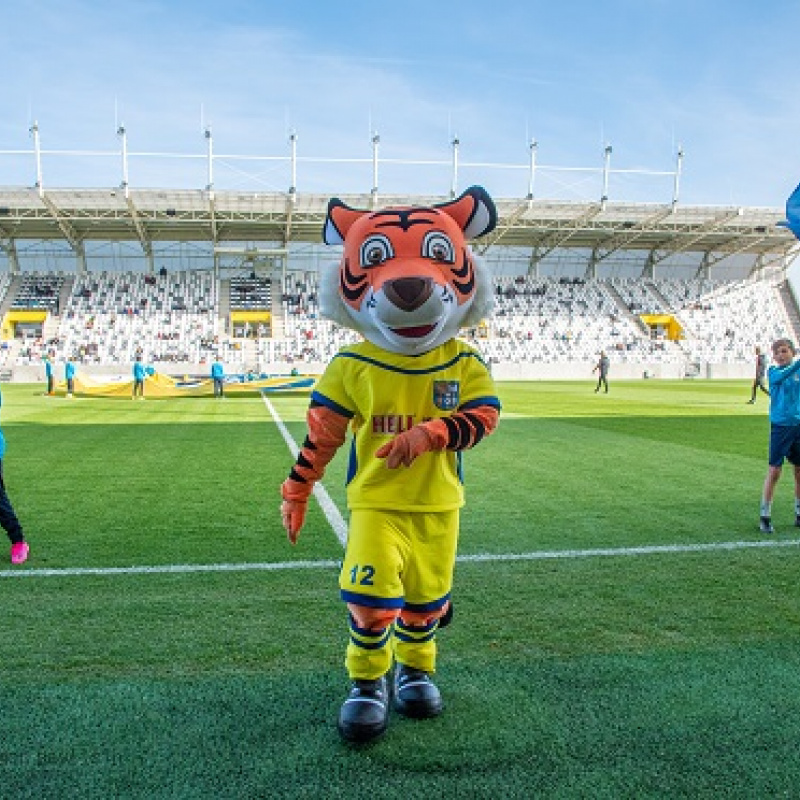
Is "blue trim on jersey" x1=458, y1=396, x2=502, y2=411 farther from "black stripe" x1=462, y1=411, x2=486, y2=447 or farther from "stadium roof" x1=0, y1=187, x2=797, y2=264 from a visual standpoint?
"stadium roof" x1=0, y1=187, x2=797, y2=264

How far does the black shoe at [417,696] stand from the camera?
3268 millimetres

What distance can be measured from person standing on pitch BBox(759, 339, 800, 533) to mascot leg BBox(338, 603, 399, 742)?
4.49 meters

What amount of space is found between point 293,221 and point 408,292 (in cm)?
4447

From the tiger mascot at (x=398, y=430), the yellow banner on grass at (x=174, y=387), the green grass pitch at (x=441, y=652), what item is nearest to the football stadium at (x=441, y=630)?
the green grass pitch at (x=441, y=652)

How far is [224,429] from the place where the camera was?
1550 centimetres

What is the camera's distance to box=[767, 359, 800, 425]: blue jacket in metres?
6.49

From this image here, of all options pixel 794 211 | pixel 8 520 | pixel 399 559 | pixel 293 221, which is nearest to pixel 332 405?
pixel 399 559

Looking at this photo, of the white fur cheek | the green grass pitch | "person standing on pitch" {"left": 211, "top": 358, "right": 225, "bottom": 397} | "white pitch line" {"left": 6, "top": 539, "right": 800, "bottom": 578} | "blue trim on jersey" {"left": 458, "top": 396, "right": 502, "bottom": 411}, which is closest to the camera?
the green grass pitch

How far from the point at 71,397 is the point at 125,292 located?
24005 millimetres

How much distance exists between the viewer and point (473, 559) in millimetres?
5727

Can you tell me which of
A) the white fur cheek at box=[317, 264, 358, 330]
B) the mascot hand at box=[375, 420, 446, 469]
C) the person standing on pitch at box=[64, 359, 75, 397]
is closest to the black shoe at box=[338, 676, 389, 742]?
the mascot hand at box=[375, 420, 446, 469]

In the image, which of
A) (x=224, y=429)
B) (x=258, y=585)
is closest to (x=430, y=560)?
(x=258, y=585)

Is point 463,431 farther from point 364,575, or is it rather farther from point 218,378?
point 218,378

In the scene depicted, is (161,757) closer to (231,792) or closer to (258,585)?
(231,792)
